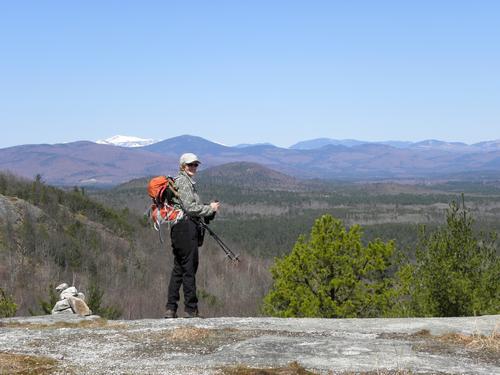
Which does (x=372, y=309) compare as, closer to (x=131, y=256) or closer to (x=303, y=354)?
(x=303, y=354)

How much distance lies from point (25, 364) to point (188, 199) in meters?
4.85

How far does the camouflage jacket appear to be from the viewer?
1113 centimetres

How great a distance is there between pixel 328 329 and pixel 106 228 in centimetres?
10921

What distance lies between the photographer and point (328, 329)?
31.3ft

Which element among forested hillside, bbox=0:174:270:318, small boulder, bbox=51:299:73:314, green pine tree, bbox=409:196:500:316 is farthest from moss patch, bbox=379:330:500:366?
forested hillside, bbox=0:174:270:318

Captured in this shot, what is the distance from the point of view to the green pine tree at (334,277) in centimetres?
2016

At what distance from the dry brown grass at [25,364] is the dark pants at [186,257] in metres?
4.16

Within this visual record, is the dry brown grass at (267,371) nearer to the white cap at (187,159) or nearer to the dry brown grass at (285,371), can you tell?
the dry brown grass at (285,371)

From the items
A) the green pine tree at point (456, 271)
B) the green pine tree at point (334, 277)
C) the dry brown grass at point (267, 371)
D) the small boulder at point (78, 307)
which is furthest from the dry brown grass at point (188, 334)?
the small boulder at point (78, 307)

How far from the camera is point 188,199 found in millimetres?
11156

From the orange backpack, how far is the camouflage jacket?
0.11 m

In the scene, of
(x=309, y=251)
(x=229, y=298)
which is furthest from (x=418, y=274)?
(x=229, y=298)

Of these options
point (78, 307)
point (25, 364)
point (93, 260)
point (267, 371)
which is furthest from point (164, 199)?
point (93, 260)

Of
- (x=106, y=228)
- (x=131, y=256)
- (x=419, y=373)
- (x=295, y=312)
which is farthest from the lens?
(x=106, y=228)
